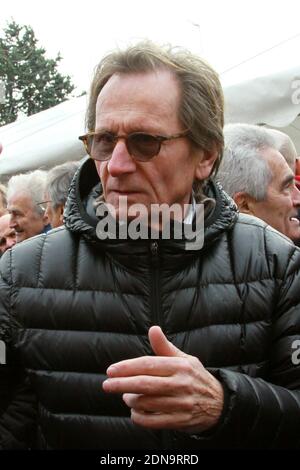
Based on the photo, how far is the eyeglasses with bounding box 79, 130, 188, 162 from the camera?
1604 millimetres

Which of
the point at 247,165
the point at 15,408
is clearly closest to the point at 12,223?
the point at 247,165

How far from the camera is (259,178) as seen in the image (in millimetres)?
2803

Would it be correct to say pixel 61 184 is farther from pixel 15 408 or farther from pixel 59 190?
pixel 15 408

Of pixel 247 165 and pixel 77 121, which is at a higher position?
pixel 77 121

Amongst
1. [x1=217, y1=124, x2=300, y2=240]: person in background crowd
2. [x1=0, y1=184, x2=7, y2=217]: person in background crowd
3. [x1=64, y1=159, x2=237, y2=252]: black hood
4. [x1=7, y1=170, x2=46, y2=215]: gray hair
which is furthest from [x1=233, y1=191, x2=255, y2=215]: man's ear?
[x1=0, y1=184, x2=7, y2=217]: person in background crowd

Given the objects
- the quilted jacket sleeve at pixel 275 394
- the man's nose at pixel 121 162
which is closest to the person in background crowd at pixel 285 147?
the quilted jacket sleeve at pixel 275 394

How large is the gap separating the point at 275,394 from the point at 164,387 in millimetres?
398

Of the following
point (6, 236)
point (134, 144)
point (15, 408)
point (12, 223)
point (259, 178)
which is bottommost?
point (15, 408)

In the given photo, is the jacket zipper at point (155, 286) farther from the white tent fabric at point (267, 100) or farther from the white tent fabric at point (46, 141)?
the white tent fabric at point (46, 141)

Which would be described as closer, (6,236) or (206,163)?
(206,163)

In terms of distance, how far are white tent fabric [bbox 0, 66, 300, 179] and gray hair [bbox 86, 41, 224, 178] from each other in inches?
63.5

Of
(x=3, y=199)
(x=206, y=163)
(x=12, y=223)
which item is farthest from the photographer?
(x=3, y=199)

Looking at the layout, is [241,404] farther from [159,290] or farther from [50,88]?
[50,88]

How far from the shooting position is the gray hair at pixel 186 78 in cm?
167
